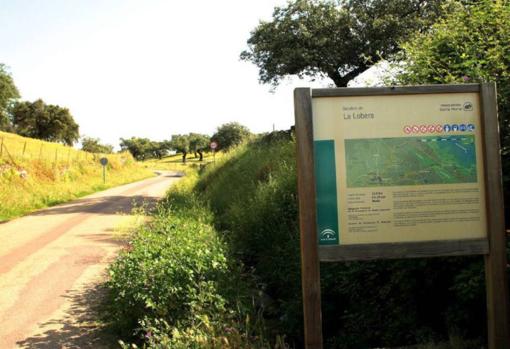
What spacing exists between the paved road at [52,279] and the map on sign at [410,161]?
3.43 metres

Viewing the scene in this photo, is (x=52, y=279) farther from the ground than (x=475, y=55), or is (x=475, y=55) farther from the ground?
(x=475, y=55)

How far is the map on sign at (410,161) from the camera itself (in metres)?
3.37

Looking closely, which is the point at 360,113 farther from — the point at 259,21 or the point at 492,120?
the point at 259,21

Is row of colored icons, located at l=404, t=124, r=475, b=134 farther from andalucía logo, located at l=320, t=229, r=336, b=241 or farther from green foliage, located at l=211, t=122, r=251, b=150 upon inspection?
green foliage, located at l=211, t=122, r=251, b=150

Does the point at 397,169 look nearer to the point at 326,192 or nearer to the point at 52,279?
the point at 326,192

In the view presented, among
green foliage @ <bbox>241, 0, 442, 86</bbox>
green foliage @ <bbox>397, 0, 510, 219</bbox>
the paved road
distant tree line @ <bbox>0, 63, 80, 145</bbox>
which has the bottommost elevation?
the paved road

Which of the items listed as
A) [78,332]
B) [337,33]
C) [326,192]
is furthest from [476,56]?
[337,33]

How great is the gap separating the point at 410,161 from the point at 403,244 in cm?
64

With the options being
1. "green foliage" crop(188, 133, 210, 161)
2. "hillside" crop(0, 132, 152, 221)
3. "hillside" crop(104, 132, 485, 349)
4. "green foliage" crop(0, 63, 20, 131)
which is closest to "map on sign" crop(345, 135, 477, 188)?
"hillside" crop(104, 132, 485, 349)

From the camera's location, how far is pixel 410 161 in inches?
134

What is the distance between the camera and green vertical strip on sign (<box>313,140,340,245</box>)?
11.0 ft

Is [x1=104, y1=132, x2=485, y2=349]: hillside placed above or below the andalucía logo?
below

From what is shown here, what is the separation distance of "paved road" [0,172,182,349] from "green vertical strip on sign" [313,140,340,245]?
2.98 metres

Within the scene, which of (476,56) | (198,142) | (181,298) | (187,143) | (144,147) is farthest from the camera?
(144,147)
